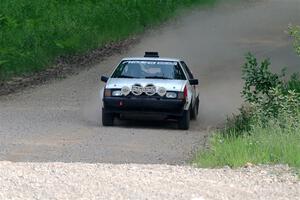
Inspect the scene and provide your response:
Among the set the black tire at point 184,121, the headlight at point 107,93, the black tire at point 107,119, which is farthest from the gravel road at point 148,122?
the headlight at point 107,93

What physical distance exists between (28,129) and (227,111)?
5690 mm

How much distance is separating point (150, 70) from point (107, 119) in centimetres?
157

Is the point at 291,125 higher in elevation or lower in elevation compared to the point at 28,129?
higher

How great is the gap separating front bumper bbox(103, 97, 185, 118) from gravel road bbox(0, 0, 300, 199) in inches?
15.9

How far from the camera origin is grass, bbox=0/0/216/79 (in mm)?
26672

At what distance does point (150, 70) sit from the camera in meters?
18.4

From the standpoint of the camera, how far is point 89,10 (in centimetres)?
3422

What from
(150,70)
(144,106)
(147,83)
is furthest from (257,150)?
(150,70)

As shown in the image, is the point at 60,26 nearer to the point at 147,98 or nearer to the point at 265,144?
the point at 147,98

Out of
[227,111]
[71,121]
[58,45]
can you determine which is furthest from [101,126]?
[58,45]

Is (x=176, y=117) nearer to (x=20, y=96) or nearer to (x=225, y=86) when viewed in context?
(x=20, y=96)

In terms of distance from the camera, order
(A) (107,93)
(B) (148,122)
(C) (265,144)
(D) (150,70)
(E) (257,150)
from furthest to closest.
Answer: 1. (B) (148,122)
2. (D) (150,70)
3. (A) (107,93)
4. (C) (265,144)
5. (E) (257,150)

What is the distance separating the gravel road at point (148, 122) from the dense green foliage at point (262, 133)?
0.83 m

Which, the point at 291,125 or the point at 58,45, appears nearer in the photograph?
the point at 291,125
